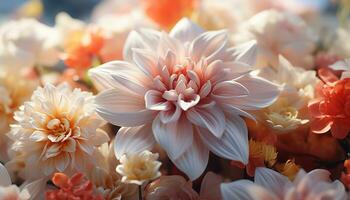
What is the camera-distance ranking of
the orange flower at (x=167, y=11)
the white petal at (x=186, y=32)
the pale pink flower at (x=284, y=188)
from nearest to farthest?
the pale pink flower at (x=284, y=188) → the white petal at (x=186, y=32) → the orange flower at (x=167, y=11)

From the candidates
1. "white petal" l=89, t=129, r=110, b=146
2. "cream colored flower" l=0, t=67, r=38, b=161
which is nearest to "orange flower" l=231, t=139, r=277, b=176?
"white petal" l=89, t=129, r=110, b=146

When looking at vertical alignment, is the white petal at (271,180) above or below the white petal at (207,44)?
below

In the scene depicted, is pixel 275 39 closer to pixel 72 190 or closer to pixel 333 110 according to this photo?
pixel 333 110

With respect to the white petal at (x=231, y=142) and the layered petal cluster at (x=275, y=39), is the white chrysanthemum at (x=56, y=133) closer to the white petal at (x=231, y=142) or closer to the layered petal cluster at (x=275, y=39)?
the white petal at (x=231, y=142)

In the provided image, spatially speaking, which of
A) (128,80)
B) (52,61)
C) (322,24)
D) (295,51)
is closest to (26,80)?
(52,61)

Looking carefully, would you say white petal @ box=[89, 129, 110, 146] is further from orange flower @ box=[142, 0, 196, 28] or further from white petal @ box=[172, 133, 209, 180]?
orange flower @ box=[142, 0, 196, 28]

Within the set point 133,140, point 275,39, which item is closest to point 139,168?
point 133,140

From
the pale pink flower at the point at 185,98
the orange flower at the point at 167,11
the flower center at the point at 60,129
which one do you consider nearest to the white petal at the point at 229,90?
the pale pink flower at the point at 185,98
